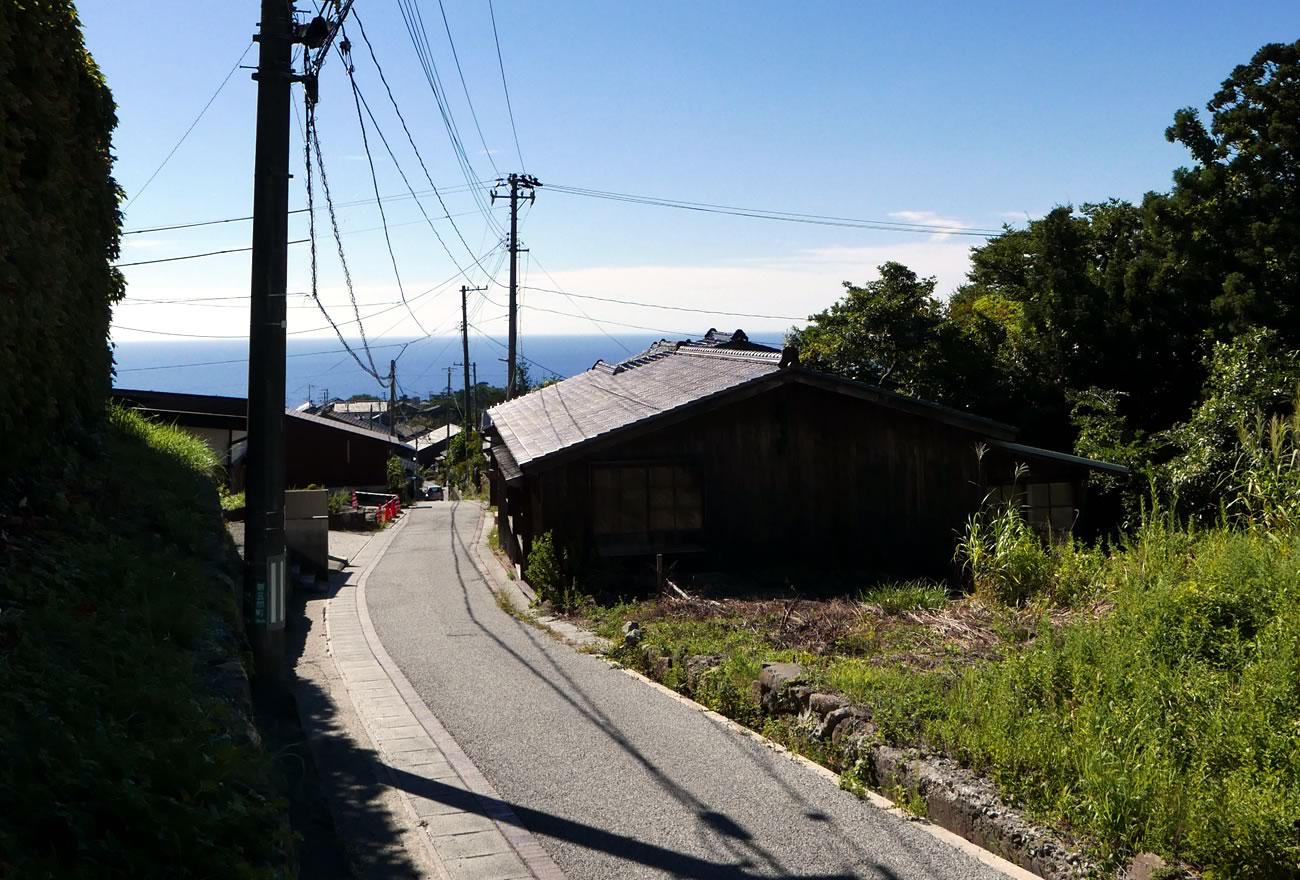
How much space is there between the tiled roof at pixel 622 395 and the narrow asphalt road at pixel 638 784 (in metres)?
5.14

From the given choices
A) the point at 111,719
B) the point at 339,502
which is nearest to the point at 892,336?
the point at 339,502

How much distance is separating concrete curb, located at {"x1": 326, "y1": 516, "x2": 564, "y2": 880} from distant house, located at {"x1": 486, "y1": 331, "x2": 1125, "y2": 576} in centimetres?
483

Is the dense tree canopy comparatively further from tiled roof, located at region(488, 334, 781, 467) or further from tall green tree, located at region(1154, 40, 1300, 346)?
tiled roof, located at region(488, 334, 781, 467)

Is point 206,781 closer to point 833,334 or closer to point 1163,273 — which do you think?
point 833,334

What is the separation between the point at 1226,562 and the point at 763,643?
4200 millimetres

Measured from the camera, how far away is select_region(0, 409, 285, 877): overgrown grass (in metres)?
3.44

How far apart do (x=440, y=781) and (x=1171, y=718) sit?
4.85 meters

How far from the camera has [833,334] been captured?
28453 millimetres

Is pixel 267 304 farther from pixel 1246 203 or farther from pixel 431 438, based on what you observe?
pixel 431 438

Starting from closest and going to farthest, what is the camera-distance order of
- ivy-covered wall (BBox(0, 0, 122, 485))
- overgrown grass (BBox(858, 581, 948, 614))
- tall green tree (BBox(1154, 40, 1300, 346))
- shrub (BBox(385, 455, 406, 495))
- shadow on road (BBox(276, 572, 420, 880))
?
shadow on road (BBox(276, 572, 420, 880)) < ivy-covered wall (BBox(0, 0, 122, 485)) < overgrown grass (BBox(858, 581, 948, 614)) < tall green tree (BBox(1154, 40, 1300, 346)) < shrub (BBox(385, 455, 406, 495))

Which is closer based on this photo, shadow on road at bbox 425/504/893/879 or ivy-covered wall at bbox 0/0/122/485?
shadow on road at bbox 425/504/893/879

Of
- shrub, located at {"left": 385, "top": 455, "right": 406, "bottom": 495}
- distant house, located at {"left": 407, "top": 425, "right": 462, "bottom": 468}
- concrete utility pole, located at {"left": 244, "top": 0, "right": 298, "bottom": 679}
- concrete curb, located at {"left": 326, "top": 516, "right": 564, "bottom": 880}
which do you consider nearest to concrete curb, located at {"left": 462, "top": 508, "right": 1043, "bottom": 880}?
concrete curb, located at {"left": 326, "top": 516, "right": 564, "bottom": 880}

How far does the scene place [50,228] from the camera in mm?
7762

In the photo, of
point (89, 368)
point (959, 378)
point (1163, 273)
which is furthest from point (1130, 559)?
point (1163, 273)
